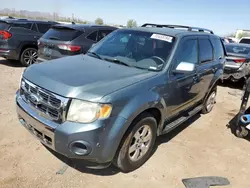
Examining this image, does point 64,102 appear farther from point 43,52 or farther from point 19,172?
point 43,52

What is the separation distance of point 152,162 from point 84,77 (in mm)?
1583

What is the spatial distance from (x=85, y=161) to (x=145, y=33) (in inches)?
88.7

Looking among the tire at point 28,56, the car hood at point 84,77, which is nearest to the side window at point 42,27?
the tire at point 28,56

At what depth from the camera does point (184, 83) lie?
380 cm

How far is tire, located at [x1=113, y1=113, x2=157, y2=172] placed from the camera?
116 inches

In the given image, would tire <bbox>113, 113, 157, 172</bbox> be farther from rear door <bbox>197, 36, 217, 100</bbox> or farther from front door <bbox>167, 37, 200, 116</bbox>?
rear door <bbox>197, 36, 217, 100</bbox>

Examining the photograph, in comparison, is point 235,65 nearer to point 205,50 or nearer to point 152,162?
point 205,50

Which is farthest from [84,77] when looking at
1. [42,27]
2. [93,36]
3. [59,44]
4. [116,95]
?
[42,27]

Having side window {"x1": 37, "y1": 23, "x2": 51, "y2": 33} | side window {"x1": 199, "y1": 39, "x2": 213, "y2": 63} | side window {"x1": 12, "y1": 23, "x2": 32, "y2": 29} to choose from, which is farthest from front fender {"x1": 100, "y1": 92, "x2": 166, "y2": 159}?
side window {"x1": 37, "y1": 23, "x2": 51, "y2": 33}

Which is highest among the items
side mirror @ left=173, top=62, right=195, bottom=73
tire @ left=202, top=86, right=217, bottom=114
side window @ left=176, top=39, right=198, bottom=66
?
side window @ left=176, top=39, right=198, bottom=66

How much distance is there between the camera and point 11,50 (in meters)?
8.39

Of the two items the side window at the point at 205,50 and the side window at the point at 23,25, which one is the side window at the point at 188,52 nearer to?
the side window at the point at 205,50

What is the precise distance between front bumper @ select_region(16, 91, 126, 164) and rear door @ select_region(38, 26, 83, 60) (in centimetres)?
423

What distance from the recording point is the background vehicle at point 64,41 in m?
6.71
